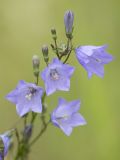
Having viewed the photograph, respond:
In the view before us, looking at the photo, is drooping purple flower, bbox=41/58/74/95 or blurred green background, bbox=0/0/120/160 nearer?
drooping purple flower, bbox=41/58/74/95

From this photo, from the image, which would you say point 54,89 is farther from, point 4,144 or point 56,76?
point 4,144

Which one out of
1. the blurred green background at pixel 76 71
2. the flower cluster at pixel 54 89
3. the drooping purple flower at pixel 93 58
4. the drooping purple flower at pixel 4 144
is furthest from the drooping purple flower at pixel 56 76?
the blurred green background at pixel 76 71

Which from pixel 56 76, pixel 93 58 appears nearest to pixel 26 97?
pixel 56 76

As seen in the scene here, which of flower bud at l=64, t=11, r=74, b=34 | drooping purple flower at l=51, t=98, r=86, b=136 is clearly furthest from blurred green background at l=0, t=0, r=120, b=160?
flower bud at l=64, t=11, r=74, b=34

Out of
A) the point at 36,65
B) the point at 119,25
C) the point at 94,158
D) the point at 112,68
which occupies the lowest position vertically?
the point at 94,158

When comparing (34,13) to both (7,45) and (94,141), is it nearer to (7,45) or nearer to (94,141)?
(7,45)

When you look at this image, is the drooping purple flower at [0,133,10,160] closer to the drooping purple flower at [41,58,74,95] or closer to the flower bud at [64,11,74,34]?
the drooping purple flower at [41,58,74,95]

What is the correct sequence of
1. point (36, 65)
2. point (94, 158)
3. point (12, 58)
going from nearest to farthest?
point (36, 65)
point (94, 158)
point (12, 58)

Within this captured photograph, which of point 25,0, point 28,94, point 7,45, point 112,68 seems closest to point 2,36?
point 7,45
